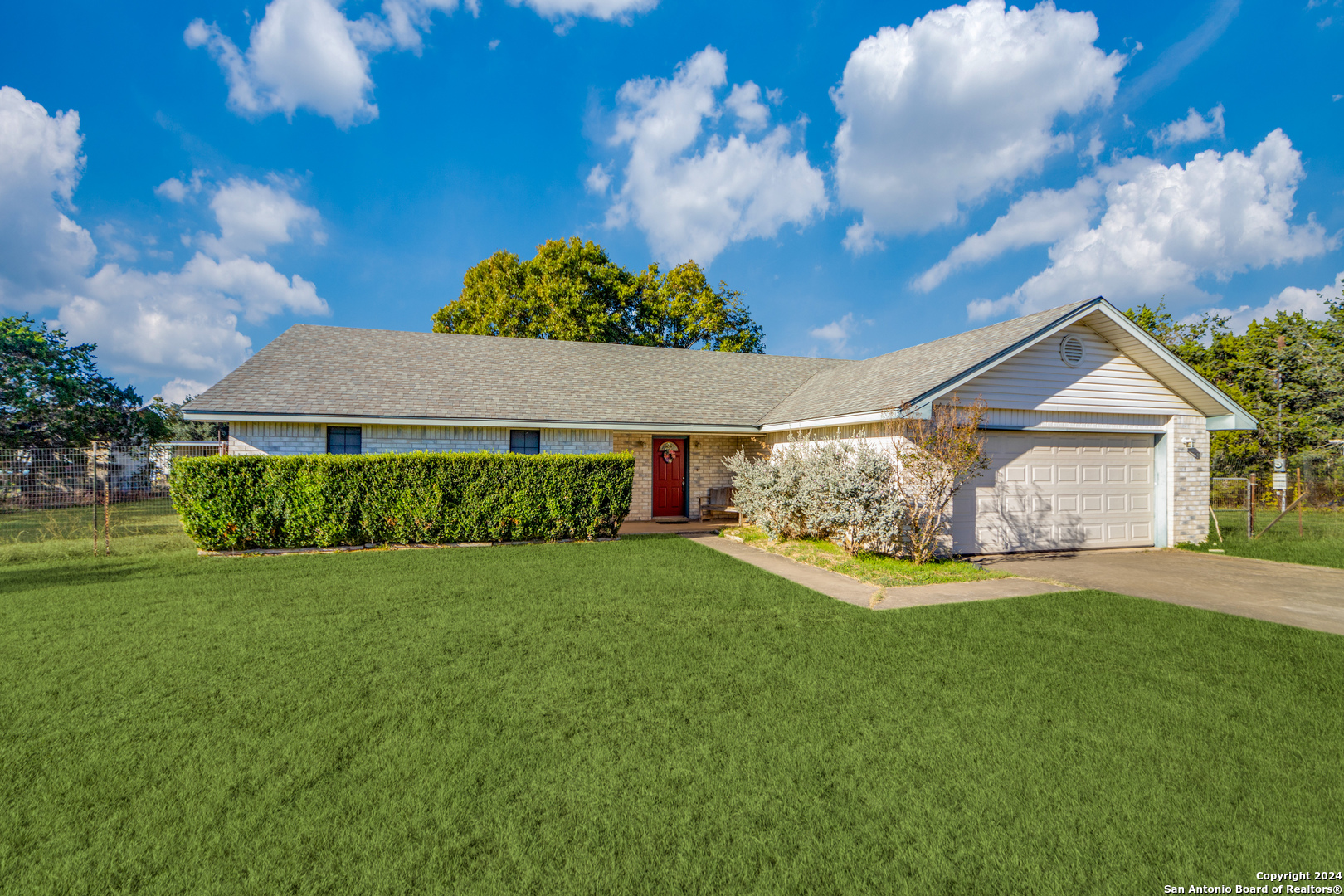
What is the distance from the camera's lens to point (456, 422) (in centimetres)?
1353

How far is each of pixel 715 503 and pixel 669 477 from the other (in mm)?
1560

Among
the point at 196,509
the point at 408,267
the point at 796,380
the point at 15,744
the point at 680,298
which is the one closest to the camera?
the point at 15,744

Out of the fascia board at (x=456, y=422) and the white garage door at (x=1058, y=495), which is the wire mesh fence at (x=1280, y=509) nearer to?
the white garage door at (x=1058, y=495)

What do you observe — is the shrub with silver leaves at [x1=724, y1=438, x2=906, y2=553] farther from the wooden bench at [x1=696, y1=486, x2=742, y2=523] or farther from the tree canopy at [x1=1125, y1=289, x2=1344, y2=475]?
the tree canopy at [x1=1125, y1=289, x2=1344, y2=475]

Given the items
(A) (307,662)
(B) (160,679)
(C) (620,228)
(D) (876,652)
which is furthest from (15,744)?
(C) (620,228)

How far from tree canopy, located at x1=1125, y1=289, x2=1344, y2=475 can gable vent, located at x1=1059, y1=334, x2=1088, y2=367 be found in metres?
18.1

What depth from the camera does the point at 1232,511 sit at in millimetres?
19703

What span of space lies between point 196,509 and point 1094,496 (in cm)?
1788

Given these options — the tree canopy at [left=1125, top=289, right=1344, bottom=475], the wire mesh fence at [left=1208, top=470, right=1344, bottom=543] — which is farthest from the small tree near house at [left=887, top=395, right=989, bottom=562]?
the tree canopy at [left=1125, top=289, right=1344, bottom=475]

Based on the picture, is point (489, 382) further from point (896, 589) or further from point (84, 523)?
point (896, 589)

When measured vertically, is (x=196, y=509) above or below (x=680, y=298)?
below

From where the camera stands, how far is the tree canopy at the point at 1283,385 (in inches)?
888

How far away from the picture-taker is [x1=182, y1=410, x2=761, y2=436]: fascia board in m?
12.2

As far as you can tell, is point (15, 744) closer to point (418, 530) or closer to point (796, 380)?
point (418, 530)
